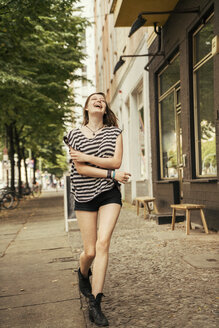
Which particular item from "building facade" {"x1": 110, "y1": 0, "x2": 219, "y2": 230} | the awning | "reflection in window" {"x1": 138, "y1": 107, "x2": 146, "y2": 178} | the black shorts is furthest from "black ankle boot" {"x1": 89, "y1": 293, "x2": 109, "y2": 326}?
"reflection in window" {"x1": 138, "y1": 107, "x2": 146, "y2": 178}

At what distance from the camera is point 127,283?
4656mm

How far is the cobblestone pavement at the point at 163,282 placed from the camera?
3.51 metres

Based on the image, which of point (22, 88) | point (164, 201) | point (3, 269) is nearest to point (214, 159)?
point (164, 201)

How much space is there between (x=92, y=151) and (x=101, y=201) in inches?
16.3

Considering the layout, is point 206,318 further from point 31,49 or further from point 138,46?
point 31,49

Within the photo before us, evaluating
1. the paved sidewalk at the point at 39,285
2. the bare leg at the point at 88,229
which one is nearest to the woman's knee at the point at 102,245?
the bare leg at the point at 88,229

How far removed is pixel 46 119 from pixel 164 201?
11472 millimetres

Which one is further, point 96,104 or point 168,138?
point 168,138

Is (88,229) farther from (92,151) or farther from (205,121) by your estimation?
(205,121)

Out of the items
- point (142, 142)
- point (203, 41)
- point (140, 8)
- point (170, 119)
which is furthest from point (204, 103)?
point (142, 142)

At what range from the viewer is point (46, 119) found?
2173 centimetres

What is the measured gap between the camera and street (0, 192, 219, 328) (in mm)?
3602

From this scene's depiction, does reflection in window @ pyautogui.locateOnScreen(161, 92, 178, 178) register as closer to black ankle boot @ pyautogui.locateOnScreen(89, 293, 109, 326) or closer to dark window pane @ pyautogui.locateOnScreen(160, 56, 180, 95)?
dark window pane @ pyautogui.locateOnScreen(160, 56, 180, 95)

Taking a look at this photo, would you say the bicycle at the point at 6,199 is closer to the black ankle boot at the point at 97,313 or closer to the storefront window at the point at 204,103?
the storefront window at the point at 204,103
